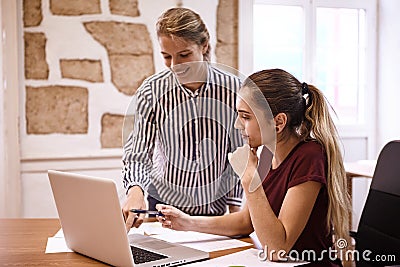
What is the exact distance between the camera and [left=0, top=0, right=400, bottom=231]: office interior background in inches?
127

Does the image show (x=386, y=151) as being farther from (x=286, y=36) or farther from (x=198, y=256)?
(x=286, y=36)

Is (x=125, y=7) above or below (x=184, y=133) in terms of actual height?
above

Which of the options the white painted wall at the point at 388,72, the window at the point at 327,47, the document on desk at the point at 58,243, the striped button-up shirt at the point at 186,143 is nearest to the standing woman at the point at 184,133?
the striped button-up shirt at the point at 186,143

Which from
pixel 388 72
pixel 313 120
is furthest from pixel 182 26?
pixel 388 72

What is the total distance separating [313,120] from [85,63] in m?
1.99

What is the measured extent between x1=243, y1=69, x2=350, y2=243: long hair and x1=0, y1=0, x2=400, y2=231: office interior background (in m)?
1.86

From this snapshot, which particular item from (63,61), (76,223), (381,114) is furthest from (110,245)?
(381,114)

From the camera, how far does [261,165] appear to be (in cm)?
169

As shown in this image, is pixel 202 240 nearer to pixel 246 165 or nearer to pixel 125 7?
pixel 246 165

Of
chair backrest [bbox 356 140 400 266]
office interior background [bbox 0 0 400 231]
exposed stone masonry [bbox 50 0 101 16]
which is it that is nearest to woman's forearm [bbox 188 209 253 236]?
chair backrest [bbox 356 140 400 266]

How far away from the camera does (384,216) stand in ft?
5.82

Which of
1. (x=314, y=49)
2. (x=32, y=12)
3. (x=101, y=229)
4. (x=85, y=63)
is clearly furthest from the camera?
(x=314, y=49)

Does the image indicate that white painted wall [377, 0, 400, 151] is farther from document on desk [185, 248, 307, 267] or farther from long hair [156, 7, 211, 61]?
document on desk [185, 248, 307, 267]

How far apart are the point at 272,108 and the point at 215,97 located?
27 centimetres
